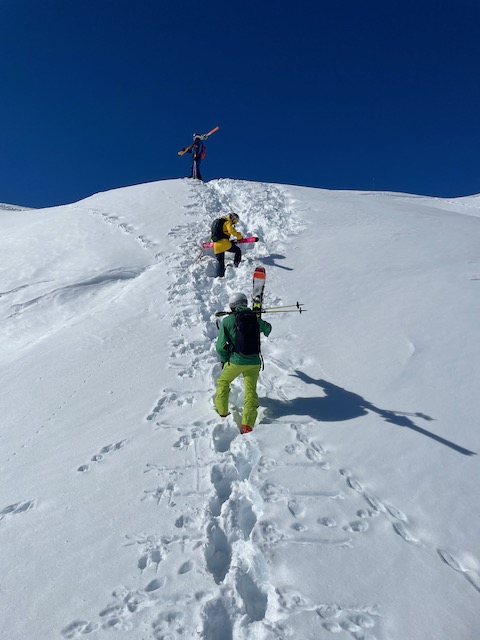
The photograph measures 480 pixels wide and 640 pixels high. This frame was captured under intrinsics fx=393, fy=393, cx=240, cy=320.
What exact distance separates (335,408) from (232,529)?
222 centimetres

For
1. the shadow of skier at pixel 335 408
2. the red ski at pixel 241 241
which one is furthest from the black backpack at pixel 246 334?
the red ski at pixel 241 241

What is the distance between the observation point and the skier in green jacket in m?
5.04

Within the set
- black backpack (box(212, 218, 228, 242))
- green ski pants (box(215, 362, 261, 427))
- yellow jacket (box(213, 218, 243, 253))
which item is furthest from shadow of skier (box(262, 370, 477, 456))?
black backpack (box(212, 218, 228, 242))

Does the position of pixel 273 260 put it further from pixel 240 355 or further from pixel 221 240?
pixel 240 355

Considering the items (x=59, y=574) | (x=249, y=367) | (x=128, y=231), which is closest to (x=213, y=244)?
(x=128, y=231)

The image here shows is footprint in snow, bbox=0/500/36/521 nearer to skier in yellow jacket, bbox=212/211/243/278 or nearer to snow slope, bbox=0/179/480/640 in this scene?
snow slope, bbox=0/179/480/640

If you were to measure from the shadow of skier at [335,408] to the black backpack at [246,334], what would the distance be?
0.85 metres

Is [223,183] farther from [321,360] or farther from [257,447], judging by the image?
[257,447]

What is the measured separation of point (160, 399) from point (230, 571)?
273cm

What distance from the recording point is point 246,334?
16.8ft

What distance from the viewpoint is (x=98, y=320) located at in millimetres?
8141

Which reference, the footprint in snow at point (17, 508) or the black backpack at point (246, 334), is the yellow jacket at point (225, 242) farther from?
the footprint in snow at point (17, 508)

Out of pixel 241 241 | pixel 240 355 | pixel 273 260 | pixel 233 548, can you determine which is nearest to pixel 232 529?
pixel 233 548

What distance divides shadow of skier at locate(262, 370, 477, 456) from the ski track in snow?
0.66 ft
